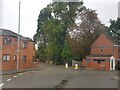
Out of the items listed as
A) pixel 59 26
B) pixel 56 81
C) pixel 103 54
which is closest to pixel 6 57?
pixel 103 54

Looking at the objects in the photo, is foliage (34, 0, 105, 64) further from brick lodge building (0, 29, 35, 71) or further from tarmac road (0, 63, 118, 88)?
tarmac road (0, 63, 118, 88)

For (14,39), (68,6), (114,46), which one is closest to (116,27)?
(68,6)

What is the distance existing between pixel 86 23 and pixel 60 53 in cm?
1054

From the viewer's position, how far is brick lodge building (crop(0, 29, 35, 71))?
5116cm

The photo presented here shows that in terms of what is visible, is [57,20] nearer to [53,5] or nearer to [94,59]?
[53,5]

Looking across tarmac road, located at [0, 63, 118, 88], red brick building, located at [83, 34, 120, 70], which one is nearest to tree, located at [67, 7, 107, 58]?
red brick building, located at [83, 34, 120, 70]

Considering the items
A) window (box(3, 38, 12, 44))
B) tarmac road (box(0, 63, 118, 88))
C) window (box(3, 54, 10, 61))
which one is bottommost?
tarmac road (box(0, 63, 118, 88))

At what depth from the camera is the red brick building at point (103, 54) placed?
220 ft

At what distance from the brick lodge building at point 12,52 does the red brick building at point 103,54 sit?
1459cm

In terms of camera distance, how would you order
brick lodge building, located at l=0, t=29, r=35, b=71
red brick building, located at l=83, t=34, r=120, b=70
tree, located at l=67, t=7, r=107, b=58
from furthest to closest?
tree, located at l=67, t=7, r=107, b=58 < red brick building, located at l=83, t=34, r=120, b=70 < brick lodge building, located at l=0, t=29, r=35, b=71

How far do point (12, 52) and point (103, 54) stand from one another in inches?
968

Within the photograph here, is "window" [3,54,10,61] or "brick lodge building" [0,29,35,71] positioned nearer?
"brick lodge building" [0,29,35,71]

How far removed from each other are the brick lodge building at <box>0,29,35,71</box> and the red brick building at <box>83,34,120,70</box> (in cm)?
1459

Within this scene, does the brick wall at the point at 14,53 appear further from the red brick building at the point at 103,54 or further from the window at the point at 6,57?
the red brick building at the point at 103,54
